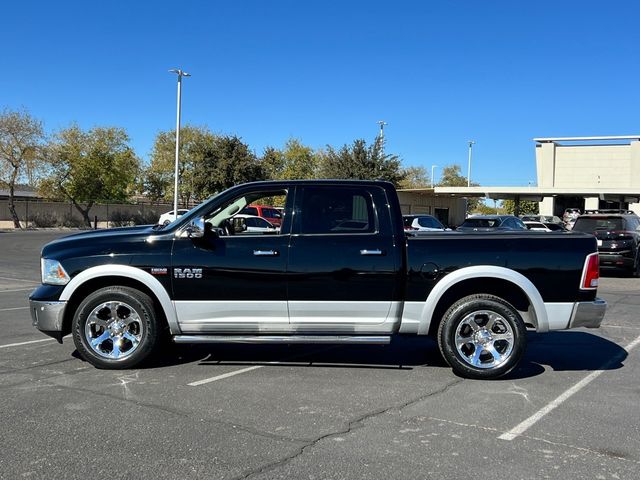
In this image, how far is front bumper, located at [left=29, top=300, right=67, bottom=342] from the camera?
5.96 m

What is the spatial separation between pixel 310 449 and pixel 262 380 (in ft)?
5.84

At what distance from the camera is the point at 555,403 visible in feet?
17.1

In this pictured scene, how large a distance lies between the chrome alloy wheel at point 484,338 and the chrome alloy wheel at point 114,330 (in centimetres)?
324

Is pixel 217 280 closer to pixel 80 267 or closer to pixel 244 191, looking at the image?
pixel 244 191

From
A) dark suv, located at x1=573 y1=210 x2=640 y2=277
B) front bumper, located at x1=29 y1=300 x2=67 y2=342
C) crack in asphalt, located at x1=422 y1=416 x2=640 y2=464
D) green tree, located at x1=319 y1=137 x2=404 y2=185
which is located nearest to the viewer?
crack in asphalt, located at x1=422 y1=416 x2=640 y2=464

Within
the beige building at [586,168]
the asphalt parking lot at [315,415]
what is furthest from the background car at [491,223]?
A: the beige building at [586,168]

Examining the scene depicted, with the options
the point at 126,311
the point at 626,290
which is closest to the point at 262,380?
the point at 126,311

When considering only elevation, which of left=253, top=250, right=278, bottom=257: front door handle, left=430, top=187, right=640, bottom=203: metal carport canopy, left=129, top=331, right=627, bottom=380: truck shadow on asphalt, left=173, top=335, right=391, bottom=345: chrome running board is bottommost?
left=129, top=331, right=627, bottom=380: truck shadow on asphalt

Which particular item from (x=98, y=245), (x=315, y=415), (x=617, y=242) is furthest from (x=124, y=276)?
(x=617, y=242)

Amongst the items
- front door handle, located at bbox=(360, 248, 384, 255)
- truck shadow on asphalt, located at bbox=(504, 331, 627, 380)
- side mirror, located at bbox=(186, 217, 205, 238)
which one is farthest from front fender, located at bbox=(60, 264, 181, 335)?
truck shadow on asphalt, located at bbox=(504, 331, 627, 380)

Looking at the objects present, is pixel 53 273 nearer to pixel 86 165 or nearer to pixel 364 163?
pixel 364 163

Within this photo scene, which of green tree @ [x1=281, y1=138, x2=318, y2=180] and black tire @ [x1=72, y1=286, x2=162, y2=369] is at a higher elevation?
green tree @ [x1=281, y1=138, x2=318, y2=180]

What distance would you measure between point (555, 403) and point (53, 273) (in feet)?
16.3

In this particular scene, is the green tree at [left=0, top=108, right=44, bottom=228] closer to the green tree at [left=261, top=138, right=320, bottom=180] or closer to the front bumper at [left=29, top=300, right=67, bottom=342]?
the green tree at [left=261, top=138, right=320, bottom=180]
